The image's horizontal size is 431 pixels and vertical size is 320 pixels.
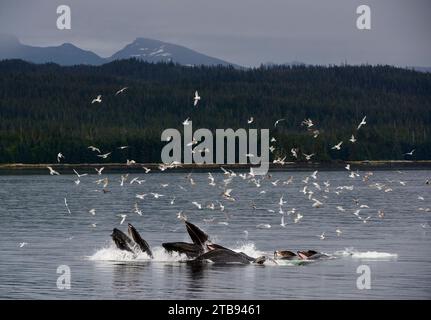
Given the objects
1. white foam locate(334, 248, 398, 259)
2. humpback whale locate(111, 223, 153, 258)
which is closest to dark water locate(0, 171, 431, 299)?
white foam locate(334, 248, 398, 259)

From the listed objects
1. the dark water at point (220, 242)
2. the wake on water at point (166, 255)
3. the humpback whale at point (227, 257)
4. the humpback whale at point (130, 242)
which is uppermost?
the humpback whale at point (130, 242)

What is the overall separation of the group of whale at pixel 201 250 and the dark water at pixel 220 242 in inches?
25.5

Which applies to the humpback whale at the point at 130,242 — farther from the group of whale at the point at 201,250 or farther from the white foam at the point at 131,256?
the white foam at the point at 131,256

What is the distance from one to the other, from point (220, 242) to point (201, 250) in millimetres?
9545

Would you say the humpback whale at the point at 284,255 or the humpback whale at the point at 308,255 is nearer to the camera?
the humpback whale at the point at 284,255

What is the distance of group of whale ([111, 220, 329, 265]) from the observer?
49875 mm

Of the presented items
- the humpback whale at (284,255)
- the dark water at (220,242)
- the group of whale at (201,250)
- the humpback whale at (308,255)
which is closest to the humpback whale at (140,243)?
the group of whale at (201,250)

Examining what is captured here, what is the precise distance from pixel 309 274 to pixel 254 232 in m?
18.6

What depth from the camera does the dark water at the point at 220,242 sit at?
42.5 m

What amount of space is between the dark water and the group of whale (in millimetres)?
647

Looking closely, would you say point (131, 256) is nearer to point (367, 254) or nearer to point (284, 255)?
point (284, 255)

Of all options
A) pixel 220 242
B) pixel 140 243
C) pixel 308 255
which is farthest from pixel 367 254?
pixel 140 243

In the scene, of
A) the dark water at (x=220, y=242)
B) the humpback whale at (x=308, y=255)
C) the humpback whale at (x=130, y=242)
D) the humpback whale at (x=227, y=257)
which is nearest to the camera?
the dark water at (x=220, y=242)

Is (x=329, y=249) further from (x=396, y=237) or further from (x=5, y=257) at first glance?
(x=5, y=257)
